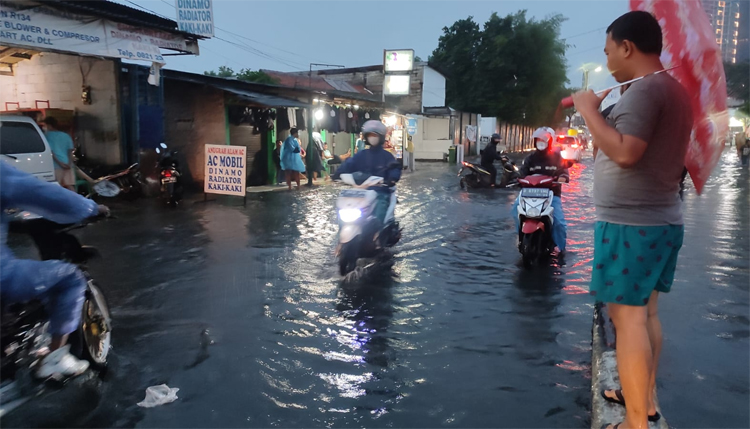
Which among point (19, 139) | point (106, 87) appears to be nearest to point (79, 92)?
point (106, 87)

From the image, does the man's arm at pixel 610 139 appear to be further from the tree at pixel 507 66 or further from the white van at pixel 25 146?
the tree at pixel 507 66

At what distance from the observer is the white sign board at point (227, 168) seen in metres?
12.1

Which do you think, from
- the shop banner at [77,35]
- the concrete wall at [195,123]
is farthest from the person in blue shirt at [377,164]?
the concrete wall at [195,123]

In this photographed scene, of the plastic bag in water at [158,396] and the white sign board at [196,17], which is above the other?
the white sign board at [196,17]

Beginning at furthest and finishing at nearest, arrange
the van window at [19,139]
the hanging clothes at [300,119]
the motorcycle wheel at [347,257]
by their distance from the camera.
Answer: the hanging clothes at [300,119]
the van window at [19,139]
the motorcycle wheel at [347,257]

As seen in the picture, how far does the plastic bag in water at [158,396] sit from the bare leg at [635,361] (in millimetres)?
2593

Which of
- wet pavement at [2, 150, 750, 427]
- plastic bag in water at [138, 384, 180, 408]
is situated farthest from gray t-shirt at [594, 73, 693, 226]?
plastic bag in water at [138, 384, 180, 408]

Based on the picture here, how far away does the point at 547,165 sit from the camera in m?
7.24

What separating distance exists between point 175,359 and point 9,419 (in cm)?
109

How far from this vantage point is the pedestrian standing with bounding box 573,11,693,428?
2377 mm

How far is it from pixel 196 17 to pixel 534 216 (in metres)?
10.5

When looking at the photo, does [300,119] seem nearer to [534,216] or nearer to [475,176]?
[475,176]

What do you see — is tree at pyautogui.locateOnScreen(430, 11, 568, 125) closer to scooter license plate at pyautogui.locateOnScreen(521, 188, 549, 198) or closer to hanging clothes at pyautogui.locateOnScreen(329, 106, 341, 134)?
hanging clothes at pyautogui.locateOnScreen(329, 106, 341, 134)

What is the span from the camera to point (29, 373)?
2.87 m
